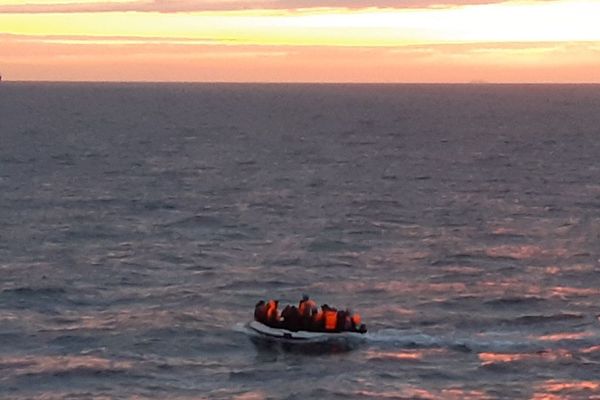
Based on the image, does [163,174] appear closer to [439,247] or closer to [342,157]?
[342,157]

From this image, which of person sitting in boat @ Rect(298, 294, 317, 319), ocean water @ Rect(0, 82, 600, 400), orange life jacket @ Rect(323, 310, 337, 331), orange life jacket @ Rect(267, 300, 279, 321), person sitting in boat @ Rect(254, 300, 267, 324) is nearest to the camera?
ocean water @ Rect(0, 82, 600, 400)

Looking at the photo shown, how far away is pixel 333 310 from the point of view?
1449 inches

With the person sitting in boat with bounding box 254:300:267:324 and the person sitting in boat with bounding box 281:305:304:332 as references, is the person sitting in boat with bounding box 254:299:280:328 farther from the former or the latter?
the person sitting in boat with bounding box 281:305:304:332

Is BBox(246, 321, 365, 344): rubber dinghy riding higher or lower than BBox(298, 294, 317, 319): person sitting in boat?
lower

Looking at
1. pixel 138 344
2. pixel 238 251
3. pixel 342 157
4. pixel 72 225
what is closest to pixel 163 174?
pixel 342 157

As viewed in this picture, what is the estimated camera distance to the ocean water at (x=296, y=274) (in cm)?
3347

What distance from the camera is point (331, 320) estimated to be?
36406 mm

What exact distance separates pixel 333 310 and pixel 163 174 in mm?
55737

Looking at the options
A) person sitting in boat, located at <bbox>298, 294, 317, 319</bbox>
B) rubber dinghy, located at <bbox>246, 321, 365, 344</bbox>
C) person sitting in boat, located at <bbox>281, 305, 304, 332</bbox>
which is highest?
person sitting in boat, located at <bbox>298, 294, 317, 319</bbox>

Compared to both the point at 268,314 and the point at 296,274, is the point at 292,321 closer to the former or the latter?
the point at 268,314

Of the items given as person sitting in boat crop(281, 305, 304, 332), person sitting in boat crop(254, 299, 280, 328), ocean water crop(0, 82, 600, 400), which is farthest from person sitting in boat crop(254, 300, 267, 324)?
ocean water crop(0, 82, 600, 400)

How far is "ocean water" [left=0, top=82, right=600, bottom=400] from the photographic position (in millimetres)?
33469

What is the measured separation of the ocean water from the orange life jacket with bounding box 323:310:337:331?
1107mm

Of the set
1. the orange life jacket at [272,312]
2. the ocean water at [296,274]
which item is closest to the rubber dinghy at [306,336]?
the orange life jacket at [272,312]
